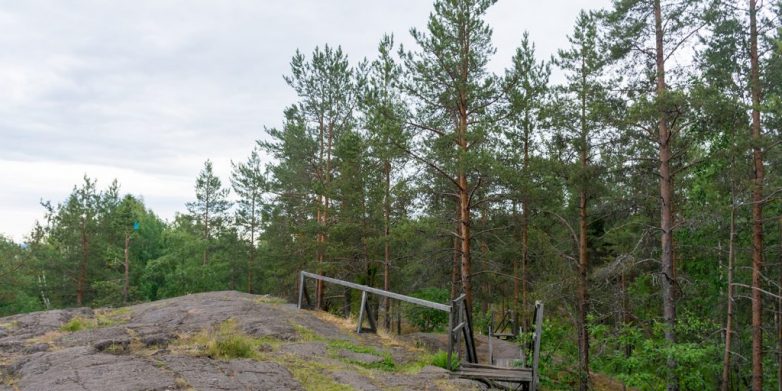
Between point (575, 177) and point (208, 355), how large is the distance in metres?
11.2

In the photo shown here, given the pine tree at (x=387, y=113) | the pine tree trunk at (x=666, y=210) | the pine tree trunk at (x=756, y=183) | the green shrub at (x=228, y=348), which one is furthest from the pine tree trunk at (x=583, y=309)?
the green shrub at (x=228, y=348)

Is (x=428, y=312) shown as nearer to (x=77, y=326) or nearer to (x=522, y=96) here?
(x=522, y=96)

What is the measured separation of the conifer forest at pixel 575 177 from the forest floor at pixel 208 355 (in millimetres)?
5046

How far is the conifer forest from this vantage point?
12.0 metres

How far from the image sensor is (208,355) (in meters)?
7.25

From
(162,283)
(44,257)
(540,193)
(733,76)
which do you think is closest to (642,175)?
(540,193)

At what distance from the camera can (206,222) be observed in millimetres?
37031

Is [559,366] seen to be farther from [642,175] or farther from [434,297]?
[434,297]

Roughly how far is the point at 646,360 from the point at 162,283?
124 feet

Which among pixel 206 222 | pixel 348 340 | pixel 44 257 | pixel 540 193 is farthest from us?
pixel 206 222

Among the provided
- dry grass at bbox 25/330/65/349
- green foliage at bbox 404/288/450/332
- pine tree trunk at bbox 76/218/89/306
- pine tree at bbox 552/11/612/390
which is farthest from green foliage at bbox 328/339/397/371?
pine tree trunk at bbox 76/218/89/306

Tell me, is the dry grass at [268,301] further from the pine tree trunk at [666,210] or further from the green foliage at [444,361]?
the pine tree trunk at [666,210]

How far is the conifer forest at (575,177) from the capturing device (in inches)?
472

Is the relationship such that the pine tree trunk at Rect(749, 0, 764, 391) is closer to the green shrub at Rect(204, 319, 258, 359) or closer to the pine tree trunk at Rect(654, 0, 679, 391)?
the pine tree trunk at Rect(654, 0, 679, 391)
